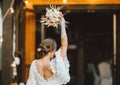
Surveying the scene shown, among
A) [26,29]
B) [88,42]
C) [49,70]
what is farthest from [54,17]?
[88,42]

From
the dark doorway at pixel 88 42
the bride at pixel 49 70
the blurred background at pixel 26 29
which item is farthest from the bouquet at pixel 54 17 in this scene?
the dark doorway at pixel 88 42

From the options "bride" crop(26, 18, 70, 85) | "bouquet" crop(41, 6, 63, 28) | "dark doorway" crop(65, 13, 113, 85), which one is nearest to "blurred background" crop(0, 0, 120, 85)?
"bouquet" crop(41, 6, 63, 28)

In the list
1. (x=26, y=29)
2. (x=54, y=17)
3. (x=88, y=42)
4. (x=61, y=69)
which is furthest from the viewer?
(x=88, y=42)

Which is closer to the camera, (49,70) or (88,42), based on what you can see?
(49,70)

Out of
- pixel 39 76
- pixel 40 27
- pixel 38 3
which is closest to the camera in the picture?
pixel 39 76

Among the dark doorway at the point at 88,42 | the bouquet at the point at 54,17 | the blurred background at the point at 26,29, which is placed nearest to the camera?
the bouquet at the point at 54,17

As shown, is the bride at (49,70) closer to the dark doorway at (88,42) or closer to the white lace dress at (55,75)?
the white lace dress at (55,75)

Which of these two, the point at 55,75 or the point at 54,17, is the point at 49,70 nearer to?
the point at 55,75

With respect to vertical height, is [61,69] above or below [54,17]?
below

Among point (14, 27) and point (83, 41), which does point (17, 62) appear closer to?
point (14, 27)

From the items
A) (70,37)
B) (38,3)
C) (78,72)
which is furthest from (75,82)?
(38,3)

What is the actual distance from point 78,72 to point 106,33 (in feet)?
5.23

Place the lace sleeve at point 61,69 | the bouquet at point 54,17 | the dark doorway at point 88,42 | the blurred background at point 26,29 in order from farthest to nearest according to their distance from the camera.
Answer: the dark doorway at point 88,42 < the blurred background at point 26,29 < the bouquet at point 54,17 < the lace sleeve at point 61,69

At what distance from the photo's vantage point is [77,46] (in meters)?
14.1
